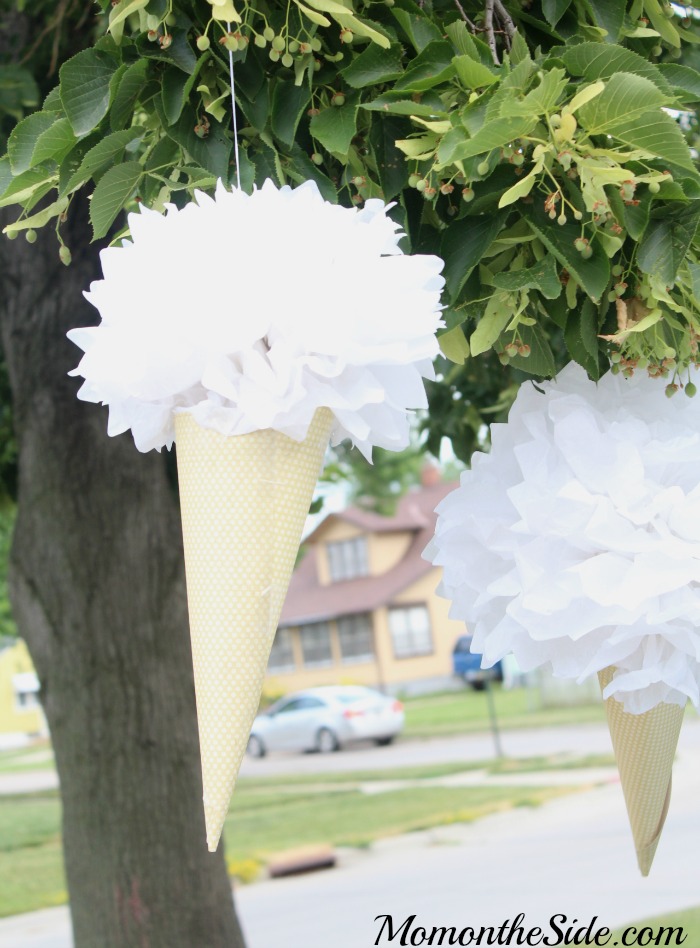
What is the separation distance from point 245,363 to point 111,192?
16.8 inches

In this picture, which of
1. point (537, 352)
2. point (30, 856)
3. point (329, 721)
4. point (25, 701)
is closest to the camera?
point (537, 352)

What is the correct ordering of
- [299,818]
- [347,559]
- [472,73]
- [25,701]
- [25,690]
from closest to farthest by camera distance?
[472,73] → [299,818] → [347,559] → [25,690] → [25,701]

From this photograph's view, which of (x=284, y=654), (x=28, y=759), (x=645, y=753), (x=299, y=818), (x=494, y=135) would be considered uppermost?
(x=494, y=135)

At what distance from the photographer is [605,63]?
1317 millimetres

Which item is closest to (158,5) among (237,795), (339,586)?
(237,795)

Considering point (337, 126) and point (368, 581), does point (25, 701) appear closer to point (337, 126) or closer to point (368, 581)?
point (368, 581)

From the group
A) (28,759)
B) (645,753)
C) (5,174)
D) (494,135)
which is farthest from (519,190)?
(28,759)

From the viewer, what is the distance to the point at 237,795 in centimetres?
1450

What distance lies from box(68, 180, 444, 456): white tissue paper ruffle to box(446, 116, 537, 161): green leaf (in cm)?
12

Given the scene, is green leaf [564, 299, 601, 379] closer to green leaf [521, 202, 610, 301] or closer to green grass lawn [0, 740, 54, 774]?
green leaf [521, 202, 610, 301]

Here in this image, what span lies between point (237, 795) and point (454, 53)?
1411cm

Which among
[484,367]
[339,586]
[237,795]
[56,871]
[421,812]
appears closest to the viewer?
[484,367]

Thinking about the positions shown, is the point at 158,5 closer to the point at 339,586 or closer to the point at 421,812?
the point at 421,812

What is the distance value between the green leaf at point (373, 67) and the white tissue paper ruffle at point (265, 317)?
0.25 m
